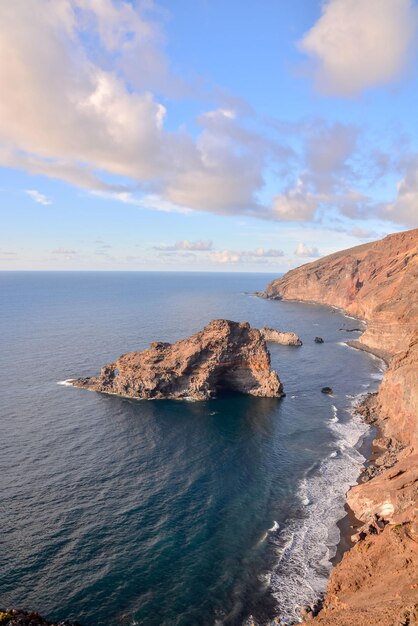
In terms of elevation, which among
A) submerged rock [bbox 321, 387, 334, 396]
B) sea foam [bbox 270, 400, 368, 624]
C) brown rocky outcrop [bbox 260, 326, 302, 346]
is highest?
brown rocky outcrop [bbox 260, 326, 302, 346]

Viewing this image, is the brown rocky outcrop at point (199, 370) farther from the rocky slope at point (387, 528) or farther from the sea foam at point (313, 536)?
the sea foam at point (313, 536)

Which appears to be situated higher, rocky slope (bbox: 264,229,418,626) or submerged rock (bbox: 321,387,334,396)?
rocky slope (bbox: 264,229,418,626)

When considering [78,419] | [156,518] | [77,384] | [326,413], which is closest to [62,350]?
[77,384]

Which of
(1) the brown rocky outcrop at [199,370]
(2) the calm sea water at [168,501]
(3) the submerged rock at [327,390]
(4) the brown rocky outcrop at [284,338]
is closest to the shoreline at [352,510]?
(2) the calm sea water at [168,501]

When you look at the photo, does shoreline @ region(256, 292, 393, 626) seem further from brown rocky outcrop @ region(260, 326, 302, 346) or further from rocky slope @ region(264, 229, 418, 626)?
brown rocky outcrop @ region(260, 326, 302, 346)

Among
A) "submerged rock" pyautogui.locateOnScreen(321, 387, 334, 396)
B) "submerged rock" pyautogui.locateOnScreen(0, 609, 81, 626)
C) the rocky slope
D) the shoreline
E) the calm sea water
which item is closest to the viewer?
the rocky slope

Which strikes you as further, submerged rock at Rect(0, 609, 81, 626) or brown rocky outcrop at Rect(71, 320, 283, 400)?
brown rocky outcrop at Rect(71, 320, 283, 400)

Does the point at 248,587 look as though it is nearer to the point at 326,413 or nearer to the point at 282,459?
the point at 282,459

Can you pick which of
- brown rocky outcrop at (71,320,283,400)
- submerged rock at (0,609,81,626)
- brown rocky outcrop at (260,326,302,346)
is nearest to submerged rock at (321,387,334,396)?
brown rocky outcrop at (71,320,283,400)
